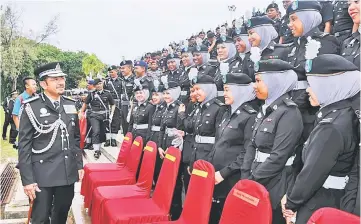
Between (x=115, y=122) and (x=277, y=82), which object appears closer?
(x=277, y=82)

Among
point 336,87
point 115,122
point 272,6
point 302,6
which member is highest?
point 272,6

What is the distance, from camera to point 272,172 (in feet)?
8.00

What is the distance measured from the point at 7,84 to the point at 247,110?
2355cm

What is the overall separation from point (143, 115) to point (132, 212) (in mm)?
2405

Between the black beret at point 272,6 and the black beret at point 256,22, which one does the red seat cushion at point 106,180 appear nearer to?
the black beret at point 256,22

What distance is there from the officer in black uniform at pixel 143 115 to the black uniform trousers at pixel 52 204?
2049mm

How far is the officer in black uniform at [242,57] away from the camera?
3908mm

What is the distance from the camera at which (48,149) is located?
336cm

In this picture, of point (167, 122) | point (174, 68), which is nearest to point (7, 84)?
point (174, 68)

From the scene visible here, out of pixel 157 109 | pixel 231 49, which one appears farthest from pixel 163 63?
pixel 231 49

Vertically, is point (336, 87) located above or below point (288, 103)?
→ above

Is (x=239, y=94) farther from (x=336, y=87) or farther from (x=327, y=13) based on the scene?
(x=327, y=13)

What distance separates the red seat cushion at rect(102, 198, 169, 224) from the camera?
Result: 3.13 meters

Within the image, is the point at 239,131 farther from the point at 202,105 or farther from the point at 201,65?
the point at 201,65
